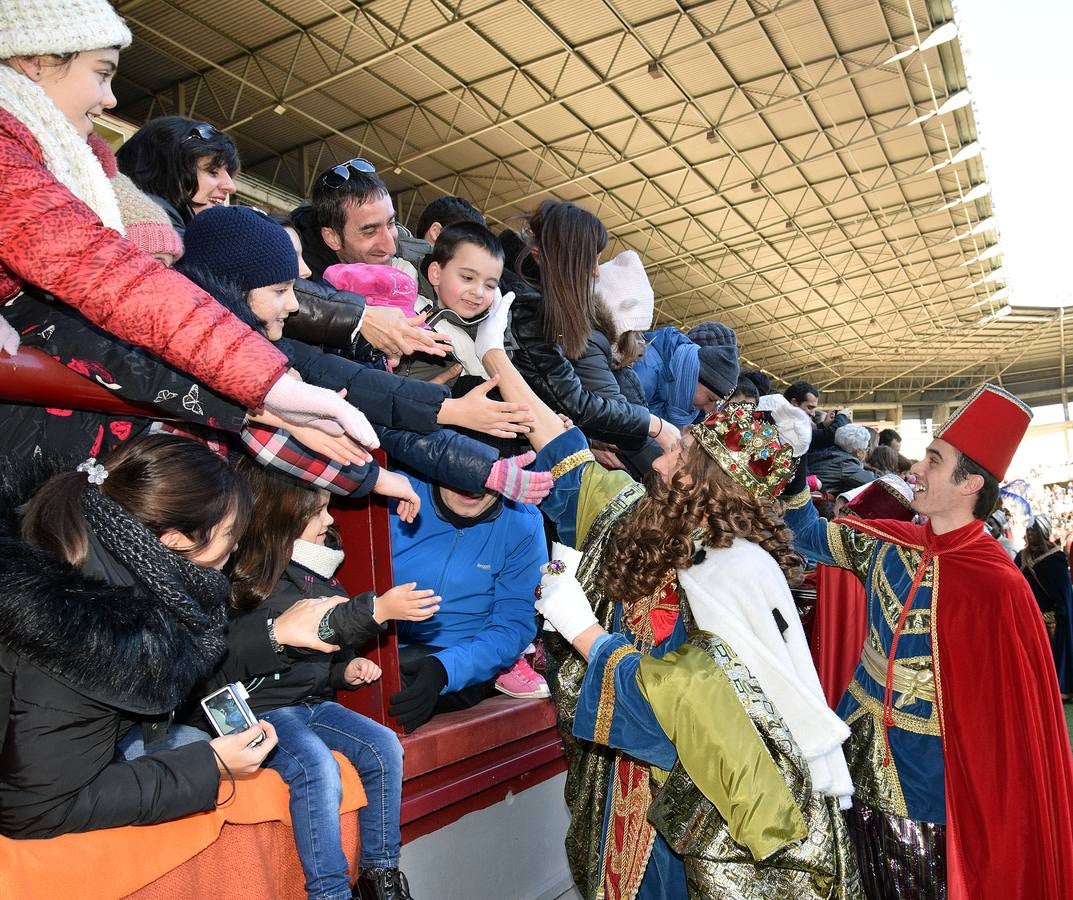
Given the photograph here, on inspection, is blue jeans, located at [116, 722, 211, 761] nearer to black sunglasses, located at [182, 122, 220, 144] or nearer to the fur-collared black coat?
the fur-collared black coat

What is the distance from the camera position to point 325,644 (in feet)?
6.42

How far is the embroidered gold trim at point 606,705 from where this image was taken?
2.00 metres

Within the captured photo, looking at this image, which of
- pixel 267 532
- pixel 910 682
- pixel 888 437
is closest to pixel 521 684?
pixel 267 532

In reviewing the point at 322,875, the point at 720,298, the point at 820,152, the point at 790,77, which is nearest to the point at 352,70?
the point at 790,77

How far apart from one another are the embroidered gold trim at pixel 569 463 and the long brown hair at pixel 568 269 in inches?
28.1

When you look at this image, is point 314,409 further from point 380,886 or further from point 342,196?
point 342,196

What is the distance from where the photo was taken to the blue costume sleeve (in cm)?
195

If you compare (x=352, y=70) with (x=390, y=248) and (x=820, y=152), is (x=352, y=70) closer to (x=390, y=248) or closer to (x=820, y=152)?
(x=820, y=152)

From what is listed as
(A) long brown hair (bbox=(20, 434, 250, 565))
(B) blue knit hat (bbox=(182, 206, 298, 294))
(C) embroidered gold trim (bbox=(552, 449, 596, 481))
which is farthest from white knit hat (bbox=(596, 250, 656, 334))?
(A) long brown hair (bbox=(20, 434, 250, 565))

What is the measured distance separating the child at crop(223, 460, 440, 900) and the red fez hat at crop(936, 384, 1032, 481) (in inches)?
82.9

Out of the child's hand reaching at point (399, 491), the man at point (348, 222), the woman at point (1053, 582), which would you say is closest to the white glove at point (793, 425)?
the man at point (348, 222)

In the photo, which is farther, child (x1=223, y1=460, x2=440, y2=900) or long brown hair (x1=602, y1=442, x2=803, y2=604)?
long brown hair (x1=602, y1=442, x2=803, y2=604)

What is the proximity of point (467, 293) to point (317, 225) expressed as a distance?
58 cm

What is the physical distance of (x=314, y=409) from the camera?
169cm
